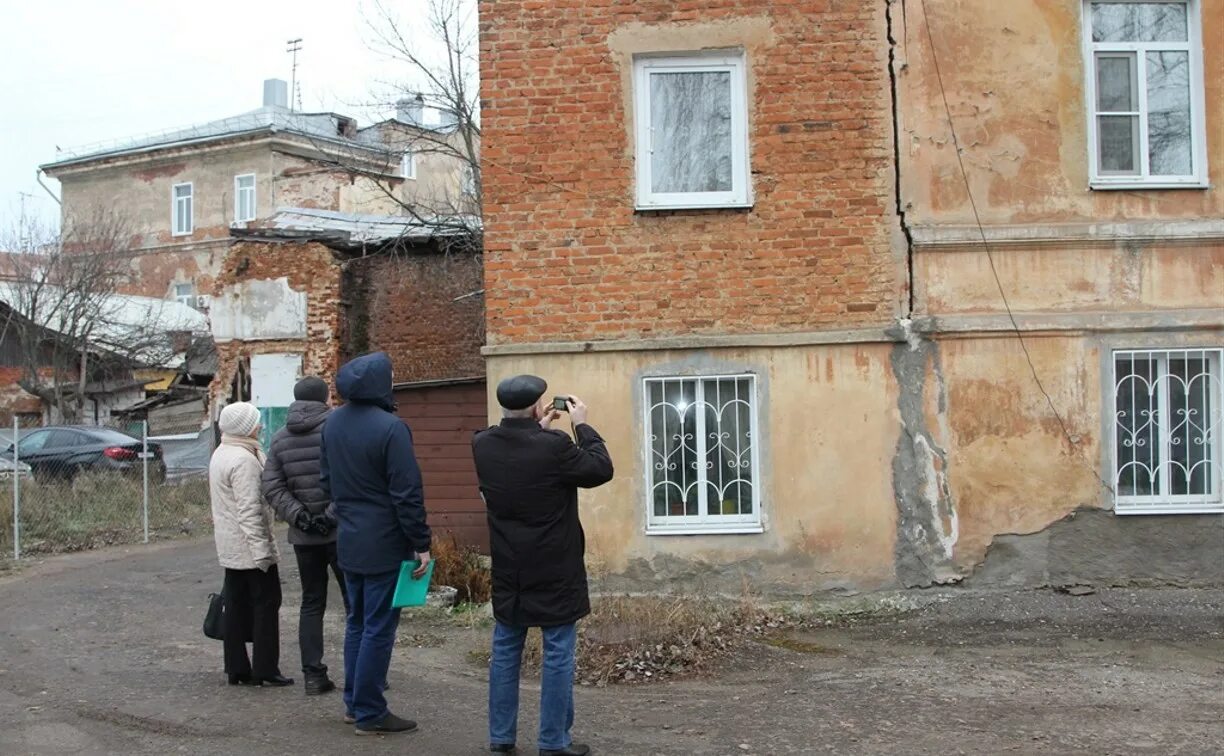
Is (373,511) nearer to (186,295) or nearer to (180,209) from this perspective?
(186,295)

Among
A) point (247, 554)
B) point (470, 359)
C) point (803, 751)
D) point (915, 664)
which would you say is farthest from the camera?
point (470, 359)

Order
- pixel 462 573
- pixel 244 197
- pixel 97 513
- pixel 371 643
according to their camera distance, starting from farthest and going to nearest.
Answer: pixel 244 197 < pixel 97 513 < pixel 462 573 < pixel 371 643

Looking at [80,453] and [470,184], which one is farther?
[470,184]

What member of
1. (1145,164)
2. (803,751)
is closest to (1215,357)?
(1145,164)

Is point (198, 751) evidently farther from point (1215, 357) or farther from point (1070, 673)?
point (1215, 357)

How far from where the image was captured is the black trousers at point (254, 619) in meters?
6.91

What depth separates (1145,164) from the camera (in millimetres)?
9359

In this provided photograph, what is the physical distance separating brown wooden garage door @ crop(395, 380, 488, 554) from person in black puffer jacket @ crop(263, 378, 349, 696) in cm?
437

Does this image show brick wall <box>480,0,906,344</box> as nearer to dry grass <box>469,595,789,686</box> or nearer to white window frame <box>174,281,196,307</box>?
dry grass <box>469,595,789,686</box>

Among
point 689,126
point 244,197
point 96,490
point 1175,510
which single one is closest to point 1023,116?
point 689,126

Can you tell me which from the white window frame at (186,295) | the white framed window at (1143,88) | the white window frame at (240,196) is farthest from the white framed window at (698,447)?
the white window frame at (186,295)

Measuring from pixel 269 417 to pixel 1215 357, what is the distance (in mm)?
13712

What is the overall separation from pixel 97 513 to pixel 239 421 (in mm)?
9847

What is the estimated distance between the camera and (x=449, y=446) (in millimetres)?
11391
